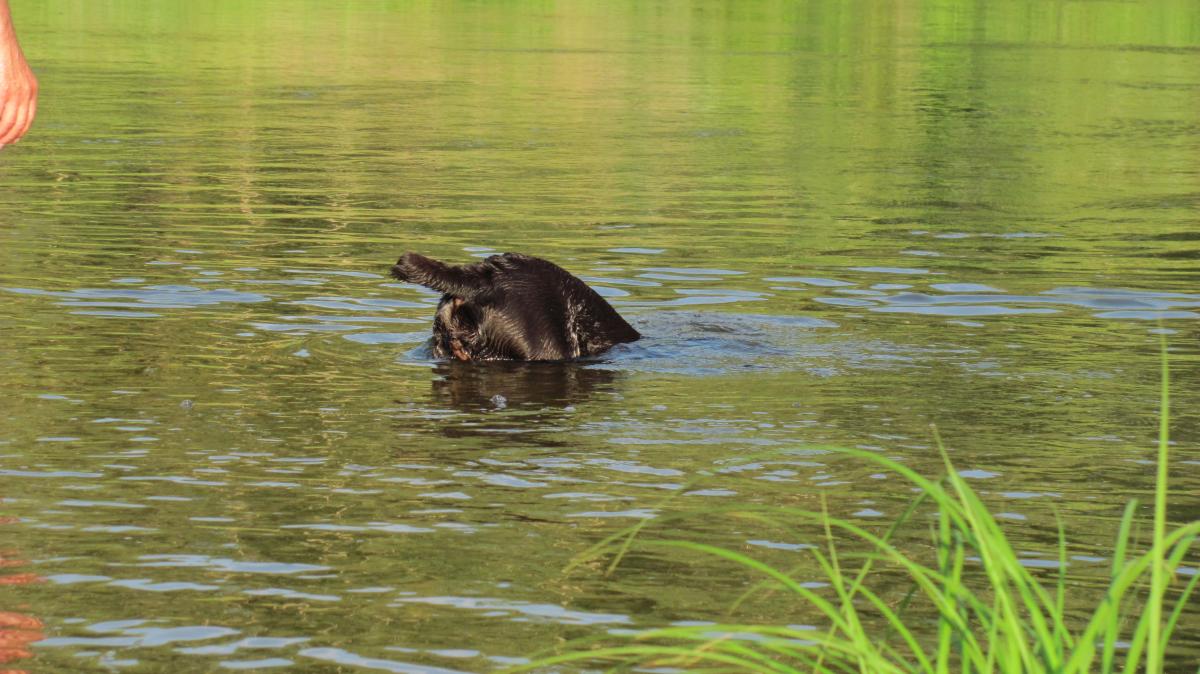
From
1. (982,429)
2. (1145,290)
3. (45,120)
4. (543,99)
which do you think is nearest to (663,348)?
(982,429)

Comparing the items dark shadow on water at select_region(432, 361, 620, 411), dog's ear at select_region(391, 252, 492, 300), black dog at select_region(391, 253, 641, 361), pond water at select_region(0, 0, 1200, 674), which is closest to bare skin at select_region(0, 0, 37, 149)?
pond water at select_region(0, 0, 1200, 674)

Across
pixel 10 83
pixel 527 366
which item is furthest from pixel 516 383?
pixel 10 83

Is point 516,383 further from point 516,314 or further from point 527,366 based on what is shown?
point 516,314

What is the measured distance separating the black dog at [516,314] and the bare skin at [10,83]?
6.19 meters

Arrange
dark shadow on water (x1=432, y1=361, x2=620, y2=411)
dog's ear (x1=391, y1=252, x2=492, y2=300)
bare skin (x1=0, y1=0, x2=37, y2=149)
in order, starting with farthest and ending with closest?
dog's ear (x1=391, y1=252, x2=492, y2=300), dark shadow on water (x1=432, y1=361, x2=620, y2=411), bare skin (x1=0, y1=0, x2=37, y2=149)

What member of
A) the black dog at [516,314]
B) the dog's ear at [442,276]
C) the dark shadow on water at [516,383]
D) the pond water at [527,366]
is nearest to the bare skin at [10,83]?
the pond water at [527,366]

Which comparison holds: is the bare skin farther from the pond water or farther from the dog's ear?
the dog's ear

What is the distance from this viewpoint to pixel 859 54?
40.4 metres

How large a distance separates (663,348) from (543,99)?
20072 mm

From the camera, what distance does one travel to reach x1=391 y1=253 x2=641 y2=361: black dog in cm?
1129

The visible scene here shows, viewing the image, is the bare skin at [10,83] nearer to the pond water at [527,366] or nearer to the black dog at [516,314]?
the pond water at [527,366]

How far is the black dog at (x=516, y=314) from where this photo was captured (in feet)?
37.0

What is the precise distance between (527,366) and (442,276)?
2.38ft

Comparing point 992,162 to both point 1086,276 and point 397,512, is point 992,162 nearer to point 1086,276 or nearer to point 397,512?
point 1086,276
